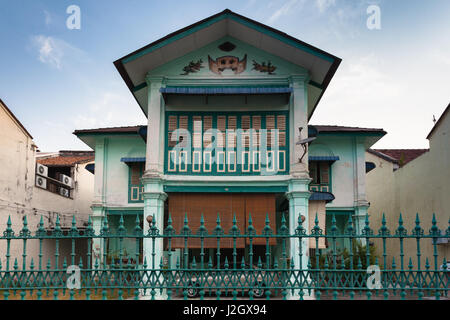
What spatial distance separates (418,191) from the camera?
21.0 meters

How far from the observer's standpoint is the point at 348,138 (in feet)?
66.3

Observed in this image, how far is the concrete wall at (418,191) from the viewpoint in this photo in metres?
17.8

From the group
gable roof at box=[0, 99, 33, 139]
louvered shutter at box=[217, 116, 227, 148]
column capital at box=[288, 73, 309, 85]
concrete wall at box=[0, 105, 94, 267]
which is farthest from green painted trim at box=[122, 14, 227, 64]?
concrete wall at box=[0, 105, 94, 267]

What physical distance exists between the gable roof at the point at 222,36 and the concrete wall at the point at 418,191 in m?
5.66

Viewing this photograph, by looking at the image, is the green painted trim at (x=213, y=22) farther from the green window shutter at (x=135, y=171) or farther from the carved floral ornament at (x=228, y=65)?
the green window shutter at (x=135, y=171)

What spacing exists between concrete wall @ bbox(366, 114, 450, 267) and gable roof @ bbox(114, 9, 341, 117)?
566 centimetres

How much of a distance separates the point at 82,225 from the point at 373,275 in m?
23.2

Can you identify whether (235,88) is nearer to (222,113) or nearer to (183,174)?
(222,113)

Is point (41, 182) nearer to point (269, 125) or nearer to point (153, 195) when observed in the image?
point (153, 195)

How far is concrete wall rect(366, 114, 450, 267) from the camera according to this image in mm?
17828

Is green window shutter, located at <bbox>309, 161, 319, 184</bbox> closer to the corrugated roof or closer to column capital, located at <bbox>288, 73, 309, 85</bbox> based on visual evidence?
column capital, located at <bbox>288, 73, 309, 85</bbox>

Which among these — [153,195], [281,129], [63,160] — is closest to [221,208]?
[153,195]
